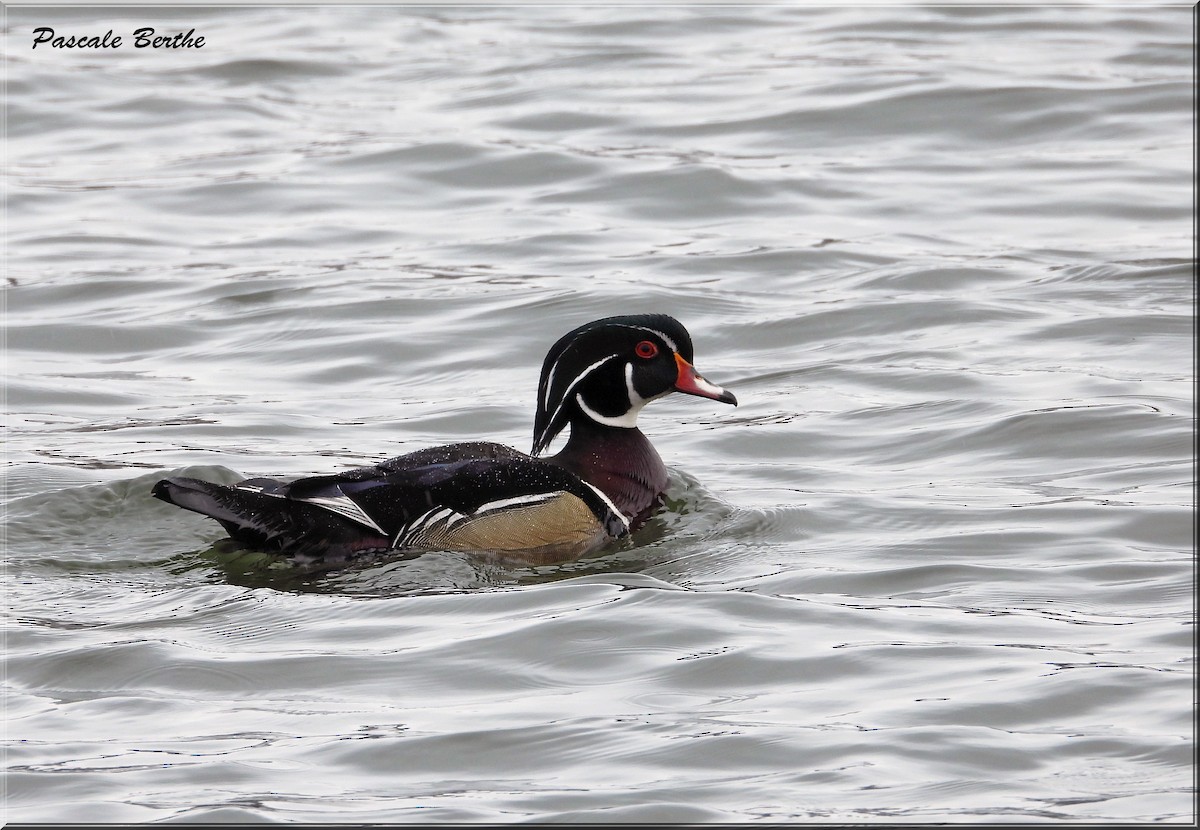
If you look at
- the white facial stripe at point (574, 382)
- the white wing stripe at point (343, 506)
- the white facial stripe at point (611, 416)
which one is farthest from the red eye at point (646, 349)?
the white wing stripe at point (343, 506)

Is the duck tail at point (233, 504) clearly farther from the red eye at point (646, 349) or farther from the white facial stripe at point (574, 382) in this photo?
the red eye at point (646, 349)

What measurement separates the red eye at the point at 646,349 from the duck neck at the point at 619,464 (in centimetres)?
37

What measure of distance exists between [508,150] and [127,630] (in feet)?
32.7

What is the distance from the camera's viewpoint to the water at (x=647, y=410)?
5.93m

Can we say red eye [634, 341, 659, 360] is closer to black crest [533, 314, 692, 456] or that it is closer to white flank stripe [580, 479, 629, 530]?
black crest [533, 314, 692, 456]

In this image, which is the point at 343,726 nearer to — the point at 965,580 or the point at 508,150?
the point at 965,580

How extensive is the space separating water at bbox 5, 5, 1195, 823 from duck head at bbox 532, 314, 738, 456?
1.95 ft

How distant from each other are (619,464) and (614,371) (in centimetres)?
44

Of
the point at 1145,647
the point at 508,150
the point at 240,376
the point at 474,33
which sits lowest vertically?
the point at 1145,647

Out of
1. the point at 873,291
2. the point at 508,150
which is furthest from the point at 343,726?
the point at 508,150

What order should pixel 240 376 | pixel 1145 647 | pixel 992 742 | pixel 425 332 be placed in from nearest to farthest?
pixel 992 742 < pixel 1145 647 < pixel 240 376 < pixel 425 332

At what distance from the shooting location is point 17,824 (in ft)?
18.0

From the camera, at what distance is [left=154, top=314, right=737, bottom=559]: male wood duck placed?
7824 millimetres

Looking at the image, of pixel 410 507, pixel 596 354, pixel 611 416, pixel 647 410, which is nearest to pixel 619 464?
pixel 611 416
